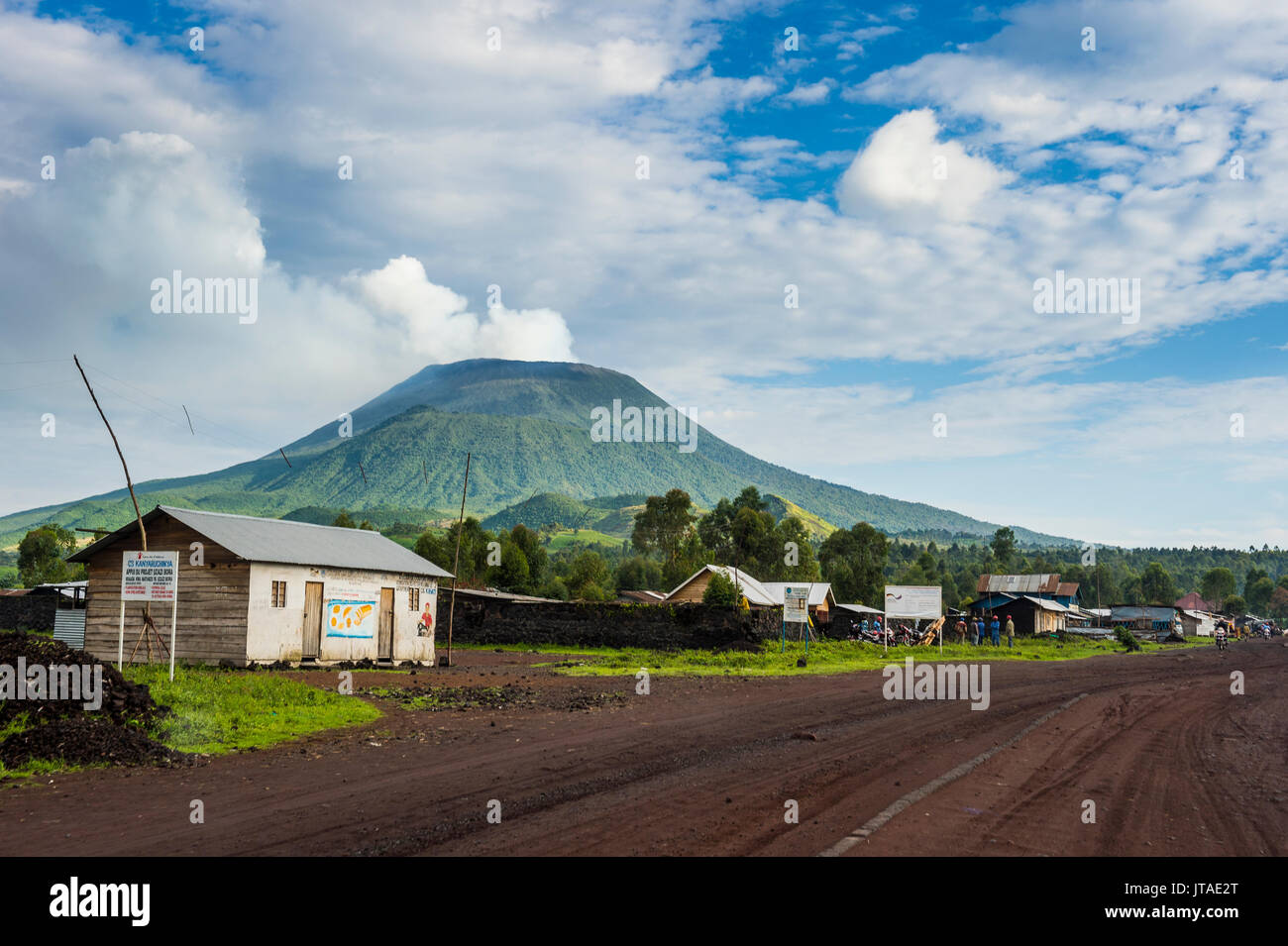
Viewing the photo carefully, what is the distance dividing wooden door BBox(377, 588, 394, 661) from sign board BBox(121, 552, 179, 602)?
37.0 ft

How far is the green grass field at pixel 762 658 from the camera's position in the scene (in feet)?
101

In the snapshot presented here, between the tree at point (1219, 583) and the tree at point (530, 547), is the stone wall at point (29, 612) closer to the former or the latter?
the tree at point (530, 547)

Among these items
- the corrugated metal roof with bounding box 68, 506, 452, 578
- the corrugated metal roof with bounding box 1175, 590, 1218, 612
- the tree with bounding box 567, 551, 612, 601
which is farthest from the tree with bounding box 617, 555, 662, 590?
the corrugated metal roof with bounding box 1175, 590, 1218, 612

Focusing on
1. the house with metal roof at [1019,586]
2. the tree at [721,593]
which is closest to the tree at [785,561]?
the house with metal roof at [1019,586]

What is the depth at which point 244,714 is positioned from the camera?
15.2m

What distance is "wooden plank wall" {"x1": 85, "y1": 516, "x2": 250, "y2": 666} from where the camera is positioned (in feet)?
83.4

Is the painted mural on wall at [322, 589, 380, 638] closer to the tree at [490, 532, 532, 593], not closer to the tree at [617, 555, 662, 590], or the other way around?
the tree at [490, 532, 532, 593]

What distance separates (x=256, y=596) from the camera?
83.9ft

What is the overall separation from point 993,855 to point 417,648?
27192 millimetres

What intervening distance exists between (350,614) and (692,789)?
21.8 metres

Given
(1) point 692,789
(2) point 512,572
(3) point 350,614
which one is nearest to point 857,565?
Result: (2) point 512,572
